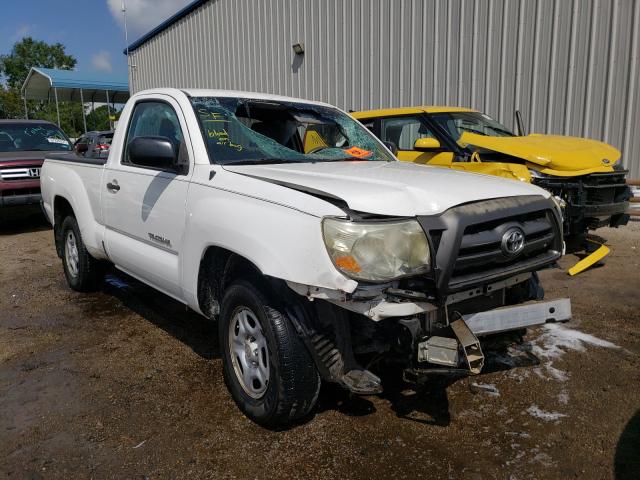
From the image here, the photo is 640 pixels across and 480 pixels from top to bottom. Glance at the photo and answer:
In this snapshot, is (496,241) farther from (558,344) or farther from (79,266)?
(79,266)

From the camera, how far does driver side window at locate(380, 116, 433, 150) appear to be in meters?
6.80

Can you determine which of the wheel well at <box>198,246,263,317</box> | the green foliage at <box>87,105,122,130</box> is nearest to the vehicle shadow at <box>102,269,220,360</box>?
the wheel well at <box>198,246,263,317</box>

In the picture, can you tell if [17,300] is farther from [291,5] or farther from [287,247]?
[291,5]

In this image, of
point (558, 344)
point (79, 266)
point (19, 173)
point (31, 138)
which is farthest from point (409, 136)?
point (31, 138)

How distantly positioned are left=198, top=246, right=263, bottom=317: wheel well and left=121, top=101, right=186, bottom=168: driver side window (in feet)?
2.48

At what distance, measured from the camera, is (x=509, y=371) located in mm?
3566

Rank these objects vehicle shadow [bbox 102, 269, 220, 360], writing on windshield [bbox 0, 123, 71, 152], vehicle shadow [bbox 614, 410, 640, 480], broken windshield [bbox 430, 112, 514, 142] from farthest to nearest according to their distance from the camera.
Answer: writing on windshield [bbox 0, 123, 71, 152] → broken windshield [bbox 430, 112, 514, 142] → vehicle shadow [bbox 102, 269, 220, 360] → vehicle shadow [bbox 614, 410, 640, 480]

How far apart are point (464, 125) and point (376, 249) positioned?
491 cm

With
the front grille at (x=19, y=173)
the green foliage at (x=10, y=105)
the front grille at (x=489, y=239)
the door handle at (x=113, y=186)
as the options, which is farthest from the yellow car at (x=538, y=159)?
the green foliage at (x=10, y=105)

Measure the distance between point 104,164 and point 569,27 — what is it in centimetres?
775

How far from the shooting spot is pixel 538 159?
18.1 ft

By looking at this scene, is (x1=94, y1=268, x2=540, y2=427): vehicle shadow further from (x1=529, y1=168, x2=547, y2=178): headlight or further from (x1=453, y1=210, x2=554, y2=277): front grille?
(x1=529, y1=168, x2=547, y2=178): headlight

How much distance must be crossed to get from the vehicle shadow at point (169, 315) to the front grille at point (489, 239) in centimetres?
210

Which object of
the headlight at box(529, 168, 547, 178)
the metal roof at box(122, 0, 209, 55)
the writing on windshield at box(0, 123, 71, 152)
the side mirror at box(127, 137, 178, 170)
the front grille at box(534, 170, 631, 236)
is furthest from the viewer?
the metal roof at box(122, 0, 209, 55)
